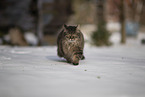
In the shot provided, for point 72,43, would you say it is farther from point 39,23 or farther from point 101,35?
point 39,23

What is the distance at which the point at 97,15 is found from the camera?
56.7 feet

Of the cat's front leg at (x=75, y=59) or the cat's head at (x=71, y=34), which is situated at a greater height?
the cat's head at (x=71, y=34)

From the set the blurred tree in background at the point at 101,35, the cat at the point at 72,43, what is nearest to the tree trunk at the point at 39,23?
the blurred tree in background at the point at 101,35

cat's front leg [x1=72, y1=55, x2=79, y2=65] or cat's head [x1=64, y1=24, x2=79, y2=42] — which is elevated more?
cat's head [x1=64, y1=24, x2=79, y2=42]

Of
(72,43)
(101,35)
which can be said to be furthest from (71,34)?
(101,35)

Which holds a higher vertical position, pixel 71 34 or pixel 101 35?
pixel 71 34

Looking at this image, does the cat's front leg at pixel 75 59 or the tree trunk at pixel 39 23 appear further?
the tree trunk at pixel 39 23

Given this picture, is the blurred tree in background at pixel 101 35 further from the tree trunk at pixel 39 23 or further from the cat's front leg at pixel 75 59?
the cat's front leg at pixel 75 59

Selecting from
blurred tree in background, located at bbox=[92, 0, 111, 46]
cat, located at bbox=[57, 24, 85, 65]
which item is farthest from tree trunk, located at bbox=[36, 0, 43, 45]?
cat, located at bbox=[57, 24, 85, 65]

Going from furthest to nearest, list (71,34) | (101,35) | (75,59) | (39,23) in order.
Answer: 1. (39,23)
2. (101,35)
3. (75,59)
4. (71,34)

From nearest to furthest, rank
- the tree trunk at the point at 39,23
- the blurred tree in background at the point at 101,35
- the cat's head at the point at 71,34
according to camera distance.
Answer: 1. the cat's head at the point at 71,34
2. the blurred tree in background at the point at 101,35
3. the tree trunk at the point at 39,23

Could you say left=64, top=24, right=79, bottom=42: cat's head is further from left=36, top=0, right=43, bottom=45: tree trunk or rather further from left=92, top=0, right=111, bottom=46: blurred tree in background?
left=36, top=0, right=43, bottom=45: tree trunk

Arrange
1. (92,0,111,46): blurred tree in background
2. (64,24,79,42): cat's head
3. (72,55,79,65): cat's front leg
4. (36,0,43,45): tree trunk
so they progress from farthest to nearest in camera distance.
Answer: (36,0,43,45): tree trunk, (92,0,111,46): blurred tree in background, (72,55,79,65): cat's front leg, (64,24,79,42): cat's head

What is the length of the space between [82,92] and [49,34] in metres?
11.2
